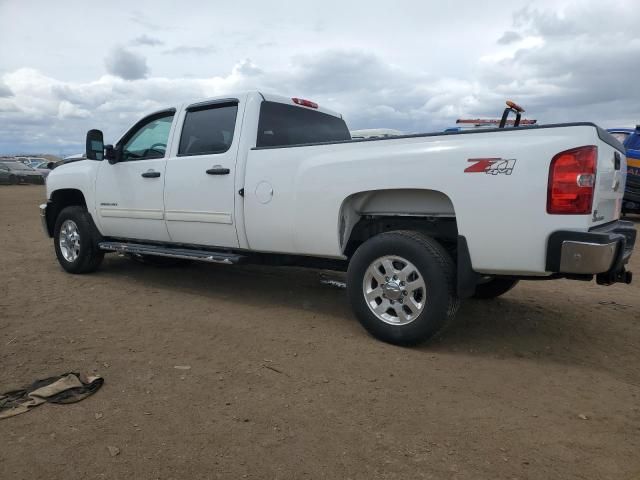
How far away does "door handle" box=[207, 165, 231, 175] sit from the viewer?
4664mm

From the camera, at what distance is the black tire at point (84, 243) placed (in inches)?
242

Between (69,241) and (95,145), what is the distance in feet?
4.54

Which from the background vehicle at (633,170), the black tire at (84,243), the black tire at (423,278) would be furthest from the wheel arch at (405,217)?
the background vehicle at (633,170)

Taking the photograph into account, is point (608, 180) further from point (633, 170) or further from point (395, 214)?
point (633, 170)

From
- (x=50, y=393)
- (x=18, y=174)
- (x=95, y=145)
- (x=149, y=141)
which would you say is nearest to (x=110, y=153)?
(x=95, y=145)

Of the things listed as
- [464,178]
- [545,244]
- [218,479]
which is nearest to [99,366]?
[218,479]

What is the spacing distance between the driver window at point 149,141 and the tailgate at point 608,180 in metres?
4.00

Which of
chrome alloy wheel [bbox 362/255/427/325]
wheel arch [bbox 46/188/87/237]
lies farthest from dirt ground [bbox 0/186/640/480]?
wheel arch [bbox 46/188/87/237]

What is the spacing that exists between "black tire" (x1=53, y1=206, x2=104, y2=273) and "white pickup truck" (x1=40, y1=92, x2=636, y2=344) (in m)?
0.08

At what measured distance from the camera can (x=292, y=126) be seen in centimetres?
512

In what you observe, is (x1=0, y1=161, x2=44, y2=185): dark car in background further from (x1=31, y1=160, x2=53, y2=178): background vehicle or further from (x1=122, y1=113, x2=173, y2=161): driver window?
(x1=122, y1=113, x2=173, y2=161): driver window

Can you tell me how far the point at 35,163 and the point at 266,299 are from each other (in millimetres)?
38049

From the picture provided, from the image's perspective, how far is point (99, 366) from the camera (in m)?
3.44

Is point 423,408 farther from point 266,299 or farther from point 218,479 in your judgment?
point 266,299
